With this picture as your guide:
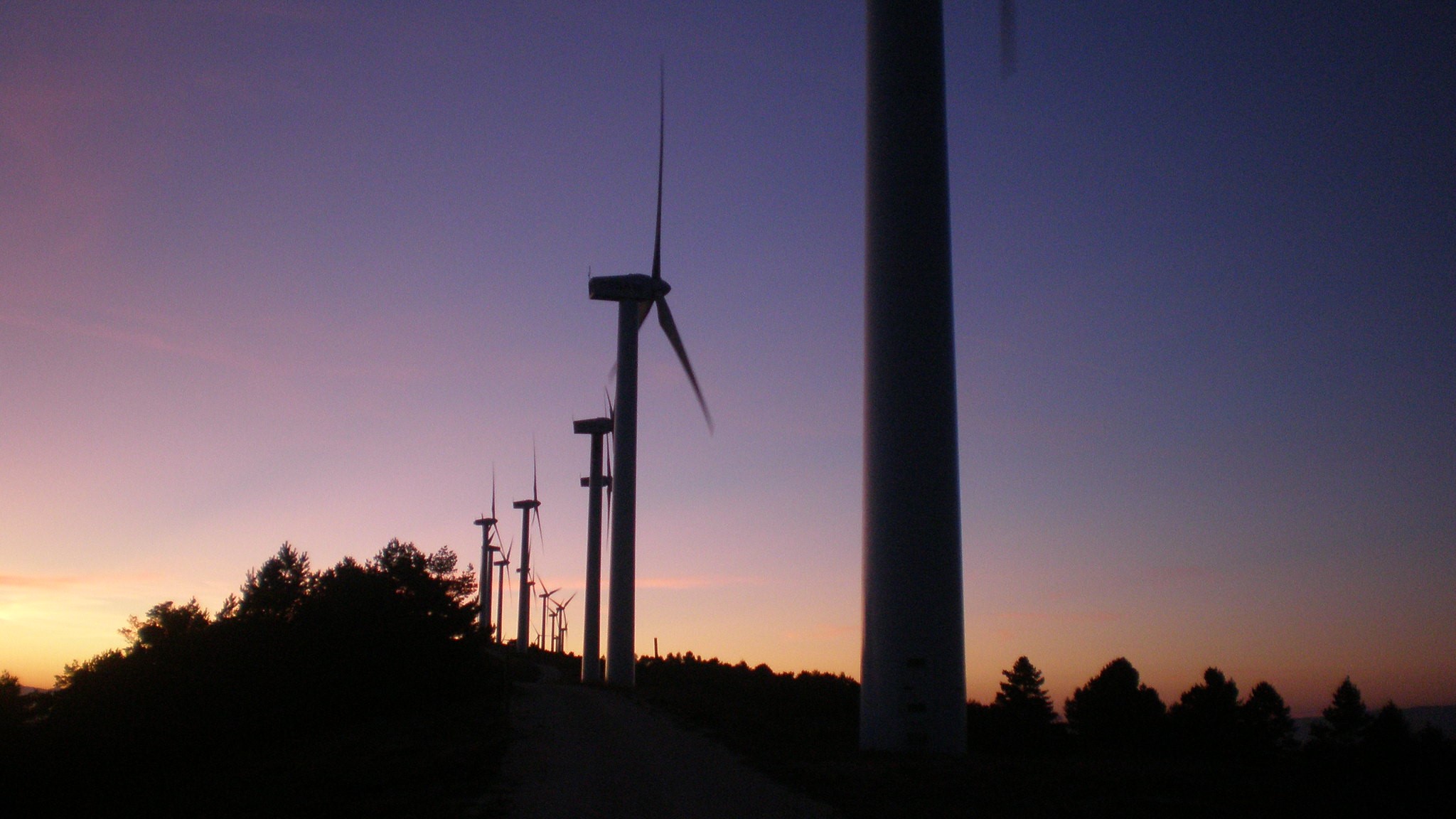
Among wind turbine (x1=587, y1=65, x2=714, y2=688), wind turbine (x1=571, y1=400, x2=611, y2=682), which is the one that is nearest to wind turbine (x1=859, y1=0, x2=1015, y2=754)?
wind turbine (x1=587, y1=65, x2=714, y2=688)

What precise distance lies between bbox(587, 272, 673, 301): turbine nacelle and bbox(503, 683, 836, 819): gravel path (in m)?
34.9

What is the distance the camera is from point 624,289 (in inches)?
2491

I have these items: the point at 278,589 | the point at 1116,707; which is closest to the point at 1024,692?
the point at 1116,707

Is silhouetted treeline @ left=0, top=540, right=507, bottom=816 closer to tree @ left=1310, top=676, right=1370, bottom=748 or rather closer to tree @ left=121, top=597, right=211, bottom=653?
tree @ left=121, top=597, right=211, bottom=653

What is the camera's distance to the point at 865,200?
78.7ft

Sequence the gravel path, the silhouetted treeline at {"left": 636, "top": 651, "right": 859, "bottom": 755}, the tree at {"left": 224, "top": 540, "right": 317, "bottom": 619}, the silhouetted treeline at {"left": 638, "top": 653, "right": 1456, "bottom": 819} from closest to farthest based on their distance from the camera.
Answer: the silhouetted treeline at {"left": 638, "top": 653, "right": 1456, "bottom": 819}, the gravel path, the silhouetted treeline at {"left": 636, "top": 651, "right": 859, "bottom": 755}, the tree at {"left": 224, "top": 540, "right": 317, "bottom": 619}

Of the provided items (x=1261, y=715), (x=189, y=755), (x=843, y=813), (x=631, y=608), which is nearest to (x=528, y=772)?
(x=843, y=813)

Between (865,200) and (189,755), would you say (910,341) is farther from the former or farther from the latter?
(189,755)

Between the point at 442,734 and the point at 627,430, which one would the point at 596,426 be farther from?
the point at 442,734

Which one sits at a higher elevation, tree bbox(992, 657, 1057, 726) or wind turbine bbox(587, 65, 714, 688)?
wind turbine bbox(587, 65, 714, 688)

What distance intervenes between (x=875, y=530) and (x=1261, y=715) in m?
70.7

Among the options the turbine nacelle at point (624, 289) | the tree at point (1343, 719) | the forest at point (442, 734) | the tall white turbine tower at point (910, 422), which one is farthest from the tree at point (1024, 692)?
the tall white turbine tower at point (910, 422)

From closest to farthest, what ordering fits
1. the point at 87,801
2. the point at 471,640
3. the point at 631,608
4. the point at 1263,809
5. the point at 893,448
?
the point at 1263,809 < the point at 893,448 < the point at 87,801 < the point at 471,640 < the point at 631,608

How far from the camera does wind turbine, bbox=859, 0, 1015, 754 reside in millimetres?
21312
